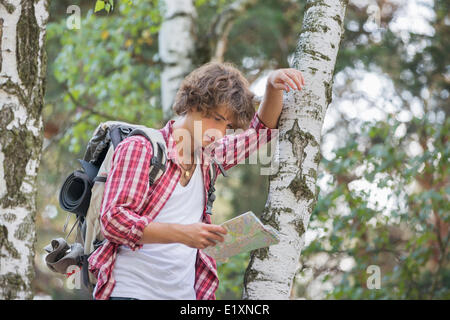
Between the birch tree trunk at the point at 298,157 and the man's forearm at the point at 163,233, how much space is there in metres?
0.41

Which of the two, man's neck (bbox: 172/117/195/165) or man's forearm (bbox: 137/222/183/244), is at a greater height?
man's neck (bbox: 172/117/195/165)

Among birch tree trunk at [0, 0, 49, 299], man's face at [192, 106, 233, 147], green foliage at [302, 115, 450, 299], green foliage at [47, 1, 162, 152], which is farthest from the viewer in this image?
green foliage at [47, 1, 162, 152]

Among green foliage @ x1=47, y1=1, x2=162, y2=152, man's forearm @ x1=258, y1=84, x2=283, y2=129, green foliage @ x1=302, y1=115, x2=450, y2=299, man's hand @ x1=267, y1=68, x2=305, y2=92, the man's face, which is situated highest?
green foliage @ x1=47, y1=1, x2=162, y2=152

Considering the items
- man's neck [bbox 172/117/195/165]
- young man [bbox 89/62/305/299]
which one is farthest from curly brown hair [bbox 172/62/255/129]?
man's neck [bbox 172/117/195/165]

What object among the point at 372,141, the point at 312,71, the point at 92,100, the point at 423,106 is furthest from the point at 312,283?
the point at 92,100

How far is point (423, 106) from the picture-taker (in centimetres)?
849

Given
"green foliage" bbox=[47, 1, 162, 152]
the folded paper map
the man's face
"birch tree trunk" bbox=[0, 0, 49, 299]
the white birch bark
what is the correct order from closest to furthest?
1. the folded paper map
2. the man's face
3. "birch tree trunk" bbox=[0, 0, 49, 299]
4. the white birch bark
5. "green foliage" bbox=[47, 1, 162, 152]

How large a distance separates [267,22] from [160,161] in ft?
22.5

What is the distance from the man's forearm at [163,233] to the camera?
183 cm

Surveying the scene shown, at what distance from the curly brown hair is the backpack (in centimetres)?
22

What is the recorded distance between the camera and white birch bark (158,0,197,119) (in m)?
6.05

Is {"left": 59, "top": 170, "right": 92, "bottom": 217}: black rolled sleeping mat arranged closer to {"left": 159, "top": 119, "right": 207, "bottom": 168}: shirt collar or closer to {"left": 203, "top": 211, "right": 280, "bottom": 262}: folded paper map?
{"left": 159, "top": 119, "right": 207, "bottom": 168}: shirt collar

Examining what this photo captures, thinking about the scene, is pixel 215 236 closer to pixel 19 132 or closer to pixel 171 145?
pixel 171 145
